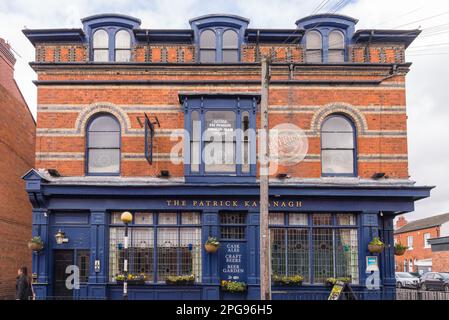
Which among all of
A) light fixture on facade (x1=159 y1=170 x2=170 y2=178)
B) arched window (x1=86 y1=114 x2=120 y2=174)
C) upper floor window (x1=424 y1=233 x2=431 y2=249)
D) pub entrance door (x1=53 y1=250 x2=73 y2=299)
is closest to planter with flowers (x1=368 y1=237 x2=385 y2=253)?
light fixture on facade (x1=159 y1=170 x2=170 y2=178)

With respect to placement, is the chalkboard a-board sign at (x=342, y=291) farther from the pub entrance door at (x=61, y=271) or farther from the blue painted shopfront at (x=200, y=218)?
the pub entrance door at (x=61, y=271)

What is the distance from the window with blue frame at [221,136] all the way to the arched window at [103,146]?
2.66 m

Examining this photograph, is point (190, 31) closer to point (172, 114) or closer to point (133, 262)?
point (172, 114)

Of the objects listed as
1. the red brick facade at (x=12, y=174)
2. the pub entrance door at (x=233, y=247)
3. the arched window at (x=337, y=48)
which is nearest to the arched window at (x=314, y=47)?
the arched window at (x=337, y=48)

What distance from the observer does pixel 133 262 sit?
2025 centimetres

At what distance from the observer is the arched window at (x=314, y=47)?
21297mm

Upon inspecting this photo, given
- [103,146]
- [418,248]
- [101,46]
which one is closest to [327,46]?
[101,46]

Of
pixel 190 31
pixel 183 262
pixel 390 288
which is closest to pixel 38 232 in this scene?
pixel 183 262

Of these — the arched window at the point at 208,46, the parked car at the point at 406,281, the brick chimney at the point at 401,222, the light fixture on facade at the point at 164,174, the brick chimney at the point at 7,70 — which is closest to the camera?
the light fixture on facade at the point at 164,174

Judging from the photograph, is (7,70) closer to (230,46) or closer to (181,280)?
(230,46)

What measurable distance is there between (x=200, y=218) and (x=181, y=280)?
2.24 metres

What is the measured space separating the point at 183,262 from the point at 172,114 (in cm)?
529
